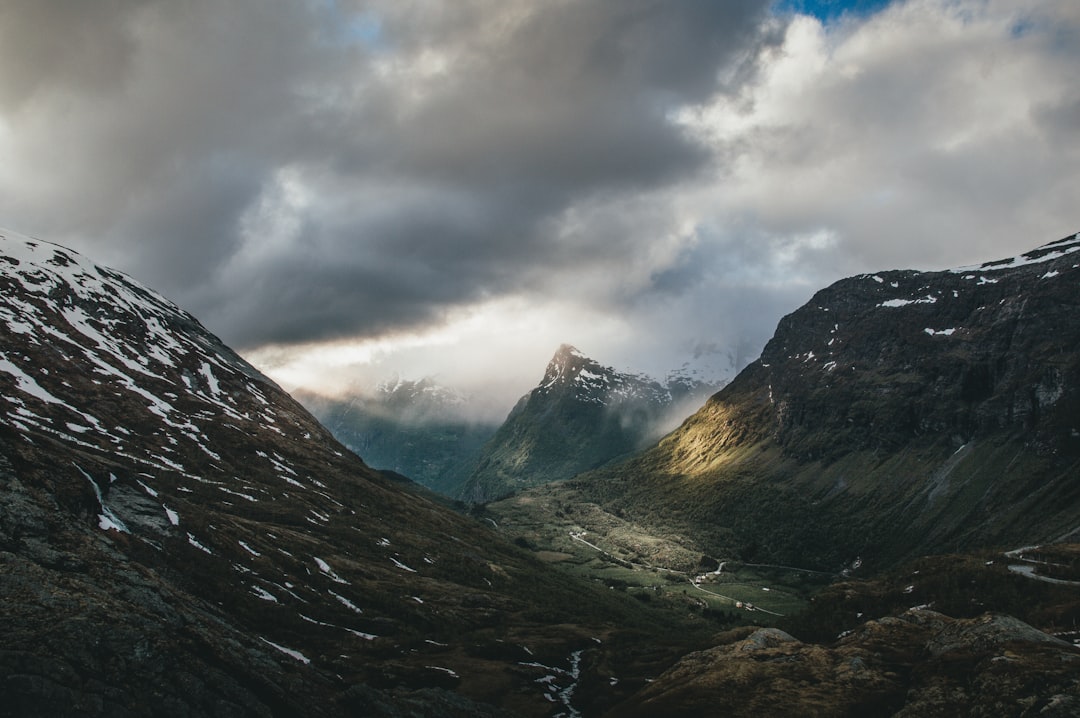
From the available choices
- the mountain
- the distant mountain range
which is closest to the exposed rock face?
the distant mountain range

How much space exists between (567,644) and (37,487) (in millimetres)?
93002

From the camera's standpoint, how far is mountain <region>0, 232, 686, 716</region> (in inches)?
1522

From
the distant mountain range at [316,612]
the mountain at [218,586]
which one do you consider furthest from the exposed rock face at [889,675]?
the mountain at [218,586]

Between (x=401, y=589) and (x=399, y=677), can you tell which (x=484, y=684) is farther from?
(x=401, y=589)

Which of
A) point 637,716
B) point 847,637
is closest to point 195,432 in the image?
point 637,716

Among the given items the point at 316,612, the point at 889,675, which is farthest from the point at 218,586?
the point at 889,675

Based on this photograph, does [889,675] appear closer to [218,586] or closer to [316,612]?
[316,612]

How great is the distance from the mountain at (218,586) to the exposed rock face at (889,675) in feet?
66.0

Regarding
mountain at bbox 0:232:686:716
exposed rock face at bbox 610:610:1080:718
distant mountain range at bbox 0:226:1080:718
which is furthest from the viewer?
exposed rock face at bbox 610:610:1080:718

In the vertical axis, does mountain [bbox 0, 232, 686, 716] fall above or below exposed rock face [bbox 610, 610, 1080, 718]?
above

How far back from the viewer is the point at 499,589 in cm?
17425

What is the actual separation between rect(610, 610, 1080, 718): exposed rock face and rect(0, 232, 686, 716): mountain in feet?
66.0

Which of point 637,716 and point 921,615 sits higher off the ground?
point 921,615

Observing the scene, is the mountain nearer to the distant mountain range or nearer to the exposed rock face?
the distant mountain range
